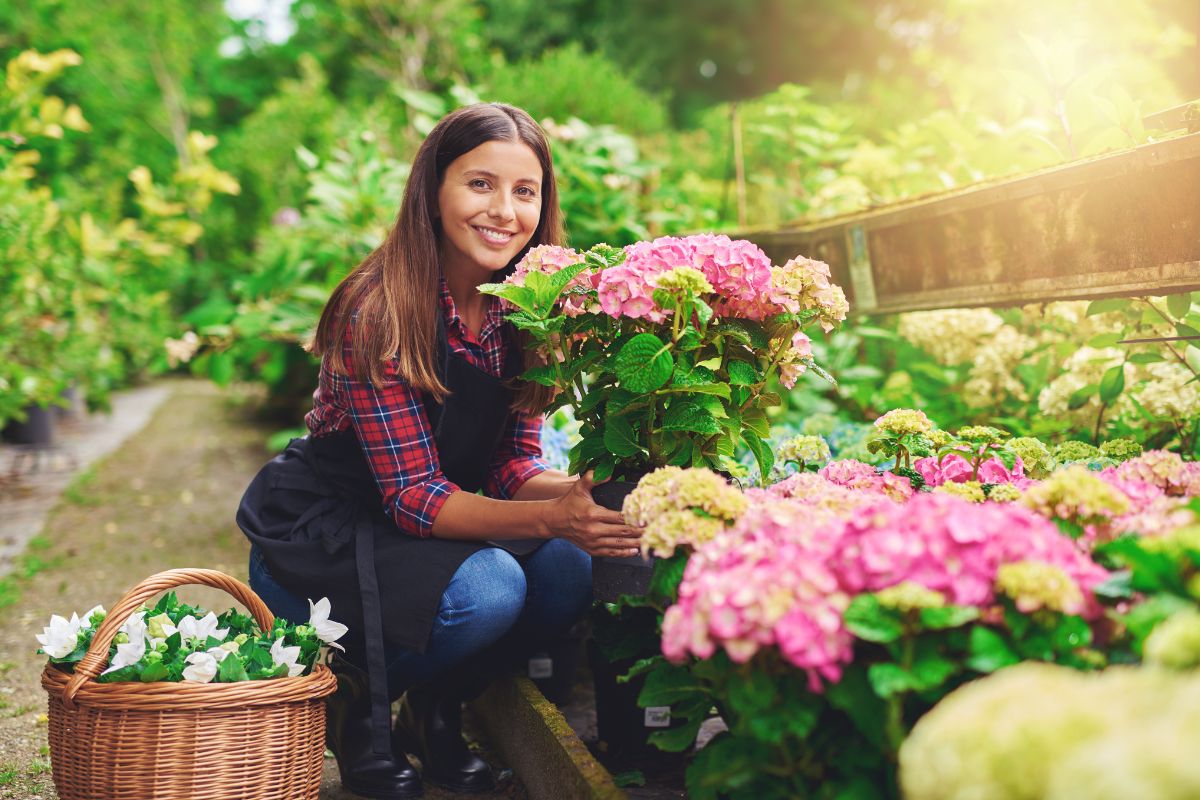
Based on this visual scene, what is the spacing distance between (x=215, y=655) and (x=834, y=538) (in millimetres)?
1095

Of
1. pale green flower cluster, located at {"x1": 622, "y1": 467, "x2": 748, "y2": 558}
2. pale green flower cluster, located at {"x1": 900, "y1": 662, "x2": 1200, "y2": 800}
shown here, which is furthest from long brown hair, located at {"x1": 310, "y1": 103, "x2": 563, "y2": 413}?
pale green flower cluster, located at {"x1": 900, "y1": 662, "x2": 1200, "y2": 800}

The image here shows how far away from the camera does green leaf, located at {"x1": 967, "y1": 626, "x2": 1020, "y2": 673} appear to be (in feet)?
3.64

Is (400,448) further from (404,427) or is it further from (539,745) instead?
(539,745)

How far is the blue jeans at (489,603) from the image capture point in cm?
201

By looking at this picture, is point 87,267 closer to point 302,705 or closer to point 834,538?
point 302,705

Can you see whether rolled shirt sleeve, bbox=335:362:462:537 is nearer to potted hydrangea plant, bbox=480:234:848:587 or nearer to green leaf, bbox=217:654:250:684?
potted hydrangea plant, bbox=480:234:848:587

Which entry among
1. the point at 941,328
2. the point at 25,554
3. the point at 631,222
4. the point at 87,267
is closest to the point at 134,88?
the point at 87,267

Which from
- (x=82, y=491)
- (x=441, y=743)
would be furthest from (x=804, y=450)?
(x=82, y=491)

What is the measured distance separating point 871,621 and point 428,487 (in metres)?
1.13

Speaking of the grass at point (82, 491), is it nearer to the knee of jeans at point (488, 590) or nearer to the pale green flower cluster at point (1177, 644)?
the knee of jeans at point (488, 590)

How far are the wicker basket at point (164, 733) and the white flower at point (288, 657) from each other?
4cm

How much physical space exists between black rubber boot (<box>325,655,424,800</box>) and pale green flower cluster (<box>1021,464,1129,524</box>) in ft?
4.59

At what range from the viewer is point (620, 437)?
1.79 meters

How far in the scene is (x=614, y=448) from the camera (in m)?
1.77
